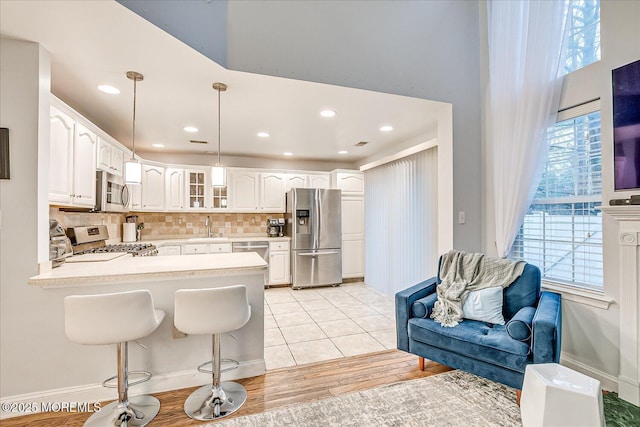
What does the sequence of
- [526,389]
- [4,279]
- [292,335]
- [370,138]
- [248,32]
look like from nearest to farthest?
[526,389], [4,279], [248,32], [292,335], [370,138]

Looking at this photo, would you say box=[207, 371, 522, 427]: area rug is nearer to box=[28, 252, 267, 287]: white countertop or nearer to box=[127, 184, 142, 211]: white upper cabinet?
box=[28, 252, 267, 287]: white countertop

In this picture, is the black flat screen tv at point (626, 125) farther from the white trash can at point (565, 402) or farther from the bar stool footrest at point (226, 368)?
the bar stool footrest at point (226, 368)

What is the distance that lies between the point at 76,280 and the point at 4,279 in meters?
0.43

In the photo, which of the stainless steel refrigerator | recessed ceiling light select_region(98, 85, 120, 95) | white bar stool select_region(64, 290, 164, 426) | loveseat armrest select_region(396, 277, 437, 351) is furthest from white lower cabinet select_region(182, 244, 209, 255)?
loveseat armrest select_region(396, 277, 437, 351)

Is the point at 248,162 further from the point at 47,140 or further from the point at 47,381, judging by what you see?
the point at 47,381

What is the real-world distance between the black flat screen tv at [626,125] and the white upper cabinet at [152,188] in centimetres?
556

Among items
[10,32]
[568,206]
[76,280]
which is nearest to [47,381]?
[76,280]

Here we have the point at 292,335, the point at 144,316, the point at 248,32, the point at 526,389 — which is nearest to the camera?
the point at 526,389

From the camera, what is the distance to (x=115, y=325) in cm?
172

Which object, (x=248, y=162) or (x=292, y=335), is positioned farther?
(x=248, y=162)

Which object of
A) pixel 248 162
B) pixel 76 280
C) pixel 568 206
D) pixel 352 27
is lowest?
pixel 76 280

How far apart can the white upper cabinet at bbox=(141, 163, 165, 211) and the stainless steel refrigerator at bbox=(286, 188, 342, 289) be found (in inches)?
85.3

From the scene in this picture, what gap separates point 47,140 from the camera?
206 cm

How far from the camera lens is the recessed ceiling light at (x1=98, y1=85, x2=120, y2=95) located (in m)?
2.65
